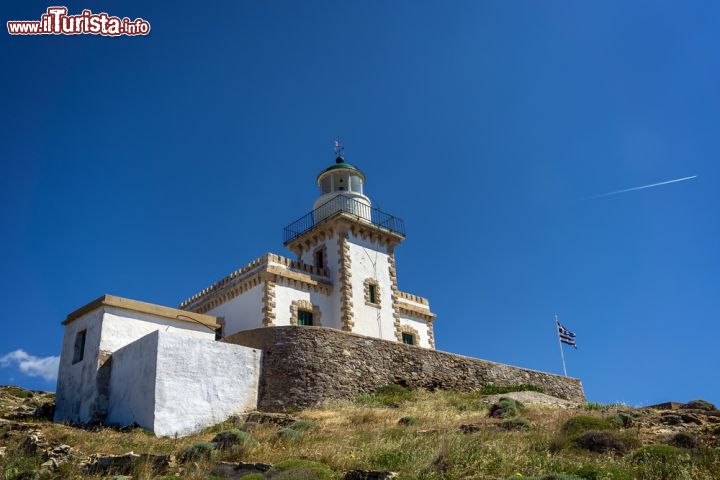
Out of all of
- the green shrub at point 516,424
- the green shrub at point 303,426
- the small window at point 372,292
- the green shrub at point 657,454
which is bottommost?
the green shrub at point 657,454

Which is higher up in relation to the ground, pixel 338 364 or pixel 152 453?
pixel 338 364

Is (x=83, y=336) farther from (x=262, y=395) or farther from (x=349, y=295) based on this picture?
(x=349, y=295)

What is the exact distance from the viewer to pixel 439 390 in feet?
84.9

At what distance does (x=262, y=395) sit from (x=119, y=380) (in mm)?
4493

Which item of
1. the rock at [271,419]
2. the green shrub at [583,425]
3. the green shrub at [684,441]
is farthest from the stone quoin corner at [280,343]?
the green shrub at [684,441]

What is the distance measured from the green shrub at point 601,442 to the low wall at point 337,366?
33.3 ft

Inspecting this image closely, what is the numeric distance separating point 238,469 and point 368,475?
263 cm

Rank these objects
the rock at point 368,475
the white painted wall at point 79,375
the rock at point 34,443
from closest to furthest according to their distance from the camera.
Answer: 1. the rock at point 368,475
2. the rock at point 34,443
3. the white painted wall at point 79,375

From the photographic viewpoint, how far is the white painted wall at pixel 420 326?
3351 centimetres

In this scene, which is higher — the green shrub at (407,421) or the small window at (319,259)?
the small window at (319,259)

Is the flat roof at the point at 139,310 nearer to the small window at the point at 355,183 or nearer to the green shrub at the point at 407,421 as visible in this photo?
the green shrub at the point at 407,421

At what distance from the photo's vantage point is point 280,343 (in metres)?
22.2

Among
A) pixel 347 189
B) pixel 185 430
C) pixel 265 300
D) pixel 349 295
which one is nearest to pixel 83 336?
pixel 185 430

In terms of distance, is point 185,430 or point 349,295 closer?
point 185,430
